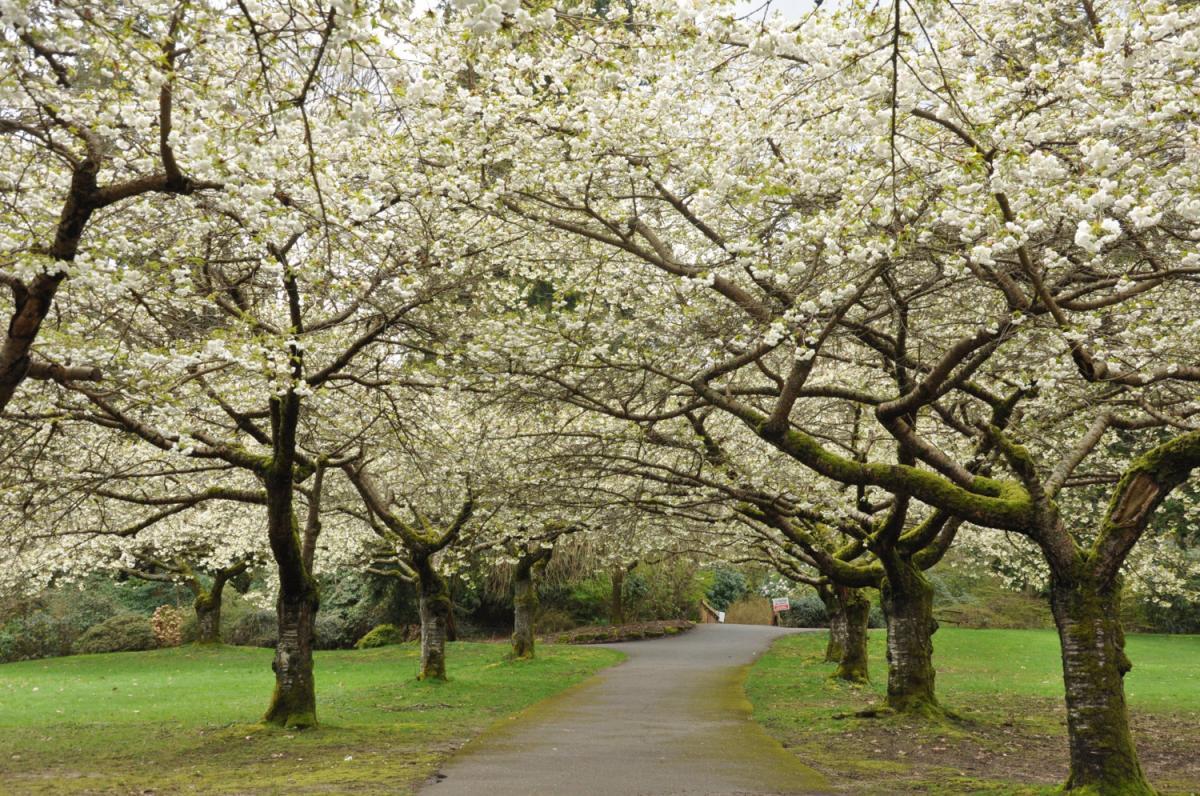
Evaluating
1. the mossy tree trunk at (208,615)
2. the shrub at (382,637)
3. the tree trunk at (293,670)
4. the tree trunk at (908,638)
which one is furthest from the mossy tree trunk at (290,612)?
the mossy tree trunk at (208,615)

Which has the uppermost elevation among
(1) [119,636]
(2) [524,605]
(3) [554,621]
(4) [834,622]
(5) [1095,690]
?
(2) [524,605]

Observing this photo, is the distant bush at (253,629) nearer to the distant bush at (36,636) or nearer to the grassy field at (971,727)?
the distant bush at (36,636)

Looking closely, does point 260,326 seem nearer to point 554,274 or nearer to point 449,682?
point 554,274

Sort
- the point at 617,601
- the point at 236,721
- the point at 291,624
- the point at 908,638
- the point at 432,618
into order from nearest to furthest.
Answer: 1. the point at 291,624
2. the point at 908,638
3. the point at 236,721
4. the point at 432,618
5. the point at 617,601

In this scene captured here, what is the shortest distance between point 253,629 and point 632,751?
26240 millimetres

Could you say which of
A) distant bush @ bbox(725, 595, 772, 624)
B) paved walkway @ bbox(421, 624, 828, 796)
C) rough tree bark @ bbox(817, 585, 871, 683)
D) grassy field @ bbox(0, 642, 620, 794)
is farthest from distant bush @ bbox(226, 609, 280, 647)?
distant bush @ bbox(725, 595, 772, 624)

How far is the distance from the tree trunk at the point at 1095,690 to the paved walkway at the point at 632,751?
7.97ft

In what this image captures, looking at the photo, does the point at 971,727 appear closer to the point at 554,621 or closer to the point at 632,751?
the point at 632,751

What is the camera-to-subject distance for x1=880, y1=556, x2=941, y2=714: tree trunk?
13688 millimetres

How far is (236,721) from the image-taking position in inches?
569

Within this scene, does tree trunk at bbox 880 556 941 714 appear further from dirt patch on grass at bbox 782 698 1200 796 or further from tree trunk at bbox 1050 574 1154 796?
tree trunk at bbox 1050 574 1154 796

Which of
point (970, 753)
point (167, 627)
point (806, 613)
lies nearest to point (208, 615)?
point (167, 627)

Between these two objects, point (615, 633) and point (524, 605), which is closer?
point (524, 605)

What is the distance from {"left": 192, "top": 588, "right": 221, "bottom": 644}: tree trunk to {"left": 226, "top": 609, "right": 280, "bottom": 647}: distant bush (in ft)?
5.71
